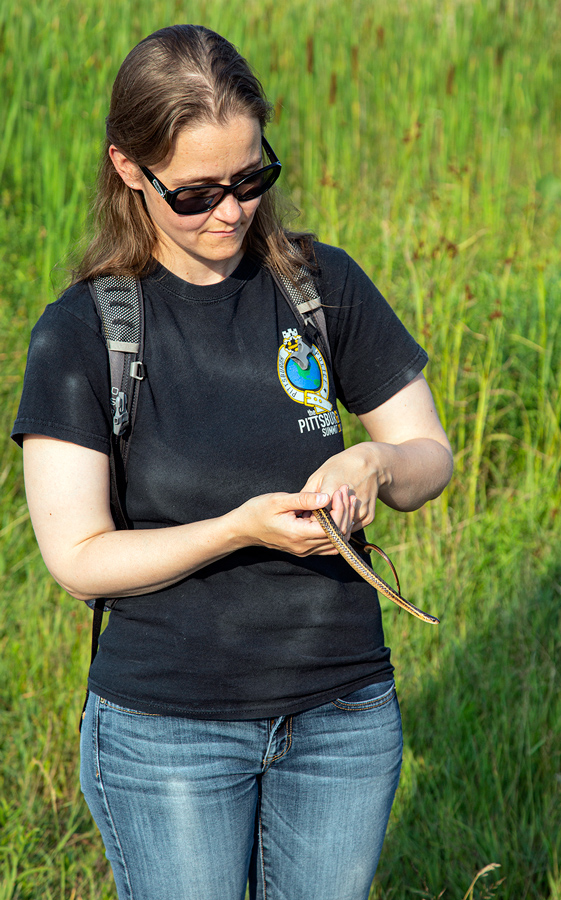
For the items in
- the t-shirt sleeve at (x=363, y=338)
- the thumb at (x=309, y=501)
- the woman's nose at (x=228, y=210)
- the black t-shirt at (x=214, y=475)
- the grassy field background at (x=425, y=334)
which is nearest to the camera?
the thumb at (x=309, y=501)

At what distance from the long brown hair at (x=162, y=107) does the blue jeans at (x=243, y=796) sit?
34.5 inches

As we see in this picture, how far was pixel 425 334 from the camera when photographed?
356 centimetres

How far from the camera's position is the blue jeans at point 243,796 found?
145 centimetres

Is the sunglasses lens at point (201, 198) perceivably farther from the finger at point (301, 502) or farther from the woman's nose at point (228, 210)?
the finger at point (301, 502)

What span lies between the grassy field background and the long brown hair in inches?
9.7

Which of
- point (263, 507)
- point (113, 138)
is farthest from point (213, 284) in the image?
point (263, 507)

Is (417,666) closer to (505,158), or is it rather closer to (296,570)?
(296,570)

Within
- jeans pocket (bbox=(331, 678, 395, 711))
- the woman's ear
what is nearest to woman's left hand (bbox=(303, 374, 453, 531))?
jeans pocket (bbox=(331, 678, 395, 711))

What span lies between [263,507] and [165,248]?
2.01ft

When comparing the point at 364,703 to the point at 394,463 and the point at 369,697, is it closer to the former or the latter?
the point at 369,697

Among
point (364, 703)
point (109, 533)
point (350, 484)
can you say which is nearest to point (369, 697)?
point (364, 703)

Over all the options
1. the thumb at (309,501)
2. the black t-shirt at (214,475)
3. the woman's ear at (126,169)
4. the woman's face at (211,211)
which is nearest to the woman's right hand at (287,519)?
the thumb at (309,501)

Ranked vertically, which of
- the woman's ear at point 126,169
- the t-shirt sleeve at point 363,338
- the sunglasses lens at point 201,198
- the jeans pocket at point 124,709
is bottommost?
the jeans pocket at point 124,709

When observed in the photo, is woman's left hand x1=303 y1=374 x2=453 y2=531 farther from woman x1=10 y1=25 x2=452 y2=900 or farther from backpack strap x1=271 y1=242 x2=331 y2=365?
backpack strap x1=271 y1=242 x2=331 y2=365
